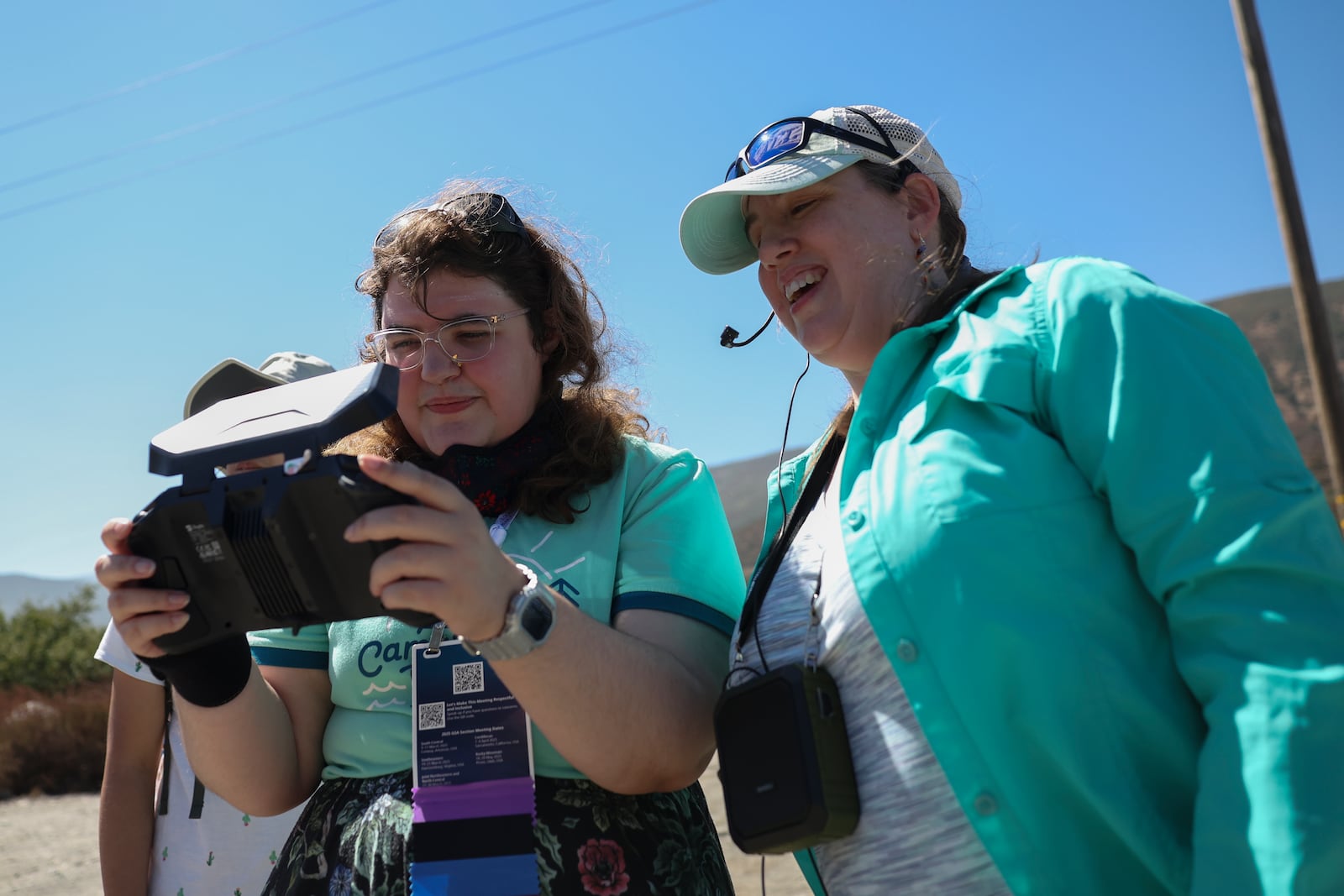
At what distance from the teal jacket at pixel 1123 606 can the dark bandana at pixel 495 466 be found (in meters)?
0.85

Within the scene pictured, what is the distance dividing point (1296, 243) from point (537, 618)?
842 centimetres

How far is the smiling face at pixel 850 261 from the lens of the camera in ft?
6.59

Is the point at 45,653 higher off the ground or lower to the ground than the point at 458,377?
lower

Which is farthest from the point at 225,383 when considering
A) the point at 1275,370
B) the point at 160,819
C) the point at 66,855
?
the point at 1275,370

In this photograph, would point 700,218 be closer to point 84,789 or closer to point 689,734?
point 689,734

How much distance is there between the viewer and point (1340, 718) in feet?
3.74

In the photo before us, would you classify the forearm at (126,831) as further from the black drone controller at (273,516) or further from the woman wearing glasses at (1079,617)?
the woman wearing glasses at (1079,617)

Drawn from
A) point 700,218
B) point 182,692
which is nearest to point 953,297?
point 700,218

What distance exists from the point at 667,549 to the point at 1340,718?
3.61 feet

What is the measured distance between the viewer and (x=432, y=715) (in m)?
1.80

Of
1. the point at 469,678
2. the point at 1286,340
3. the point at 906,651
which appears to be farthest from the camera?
the point at 1286,340

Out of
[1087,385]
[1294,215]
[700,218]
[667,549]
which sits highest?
[700,218]

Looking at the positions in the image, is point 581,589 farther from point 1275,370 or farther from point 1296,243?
point 1275,370

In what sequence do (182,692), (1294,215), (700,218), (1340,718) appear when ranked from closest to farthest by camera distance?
(1340,718), (182,692), (700,218), (1294,215)
